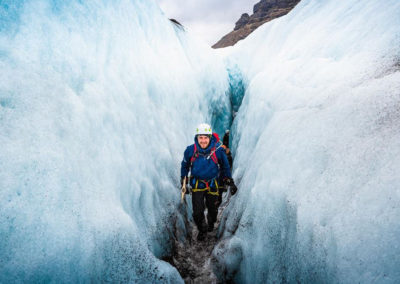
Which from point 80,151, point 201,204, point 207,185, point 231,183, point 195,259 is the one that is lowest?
point 195,259

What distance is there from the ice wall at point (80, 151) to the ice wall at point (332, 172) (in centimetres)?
124

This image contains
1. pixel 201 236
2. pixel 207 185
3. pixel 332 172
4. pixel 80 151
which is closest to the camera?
pixel 332 172

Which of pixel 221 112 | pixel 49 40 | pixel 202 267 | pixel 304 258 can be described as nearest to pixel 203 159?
pixel 202 267

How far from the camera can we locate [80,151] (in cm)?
194

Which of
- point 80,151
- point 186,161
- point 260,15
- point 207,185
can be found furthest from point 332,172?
point 260,15

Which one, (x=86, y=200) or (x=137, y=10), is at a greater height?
(x=137, y=10)

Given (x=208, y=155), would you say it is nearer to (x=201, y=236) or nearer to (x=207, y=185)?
(x=207, y=185)

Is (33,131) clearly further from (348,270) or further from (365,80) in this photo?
(365,80)

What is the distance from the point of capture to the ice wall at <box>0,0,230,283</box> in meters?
1.42

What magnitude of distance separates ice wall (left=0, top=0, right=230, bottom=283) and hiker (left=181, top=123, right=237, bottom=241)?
1.62 ft

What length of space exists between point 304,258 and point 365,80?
1.90 m

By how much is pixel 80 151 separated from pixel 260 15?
200ft

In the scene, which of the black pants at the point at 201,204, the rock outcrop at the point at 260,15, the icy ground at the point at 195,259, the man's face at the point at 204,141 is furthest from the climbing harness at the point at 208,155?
the rock outcrop at the point at 260,15

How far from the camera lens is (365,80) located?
81.6 inches
